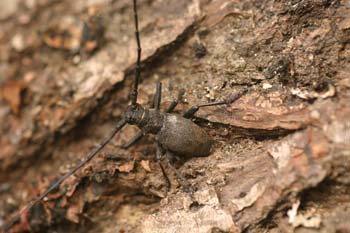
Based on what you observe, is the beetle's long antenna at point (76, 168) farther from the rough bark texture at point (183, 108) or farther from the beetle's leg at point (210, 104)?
the beetle's leg at point (210, 104)

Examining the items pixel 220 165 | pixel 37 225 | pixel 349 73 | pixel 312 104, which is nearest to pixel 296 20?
pixel 349 73

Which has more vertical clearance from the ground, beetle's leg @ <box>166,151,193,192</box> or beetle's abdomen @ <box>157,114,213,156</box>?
beetle's abdomen @ <box>157,114,213,156</box>

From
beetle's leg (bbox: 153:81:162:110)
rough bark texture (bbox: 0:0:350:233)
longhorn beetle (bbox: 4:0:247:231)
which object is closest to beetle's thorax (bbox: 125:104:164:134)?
longhorn beetle (bbox: 4:0:247:231)

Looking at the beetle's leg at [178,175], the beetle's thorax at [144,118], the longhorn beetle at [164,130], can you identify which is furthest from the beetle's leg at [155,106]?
the beetle's leg at [178,175]

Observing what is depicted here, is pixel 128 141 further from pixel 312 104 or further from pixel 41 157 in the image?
pixel 312 104

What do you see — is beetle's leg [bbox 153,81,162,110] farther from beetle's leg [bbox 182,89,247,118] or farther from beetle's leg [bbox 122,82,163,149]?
beetle's leg [bbox 182,89,247,118]

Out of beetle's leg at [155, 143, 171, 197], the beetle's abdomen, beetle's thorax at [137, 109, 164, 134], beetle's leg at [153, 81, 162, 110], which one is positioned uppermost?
beetle's leg at [153, 81, 162, 110]
